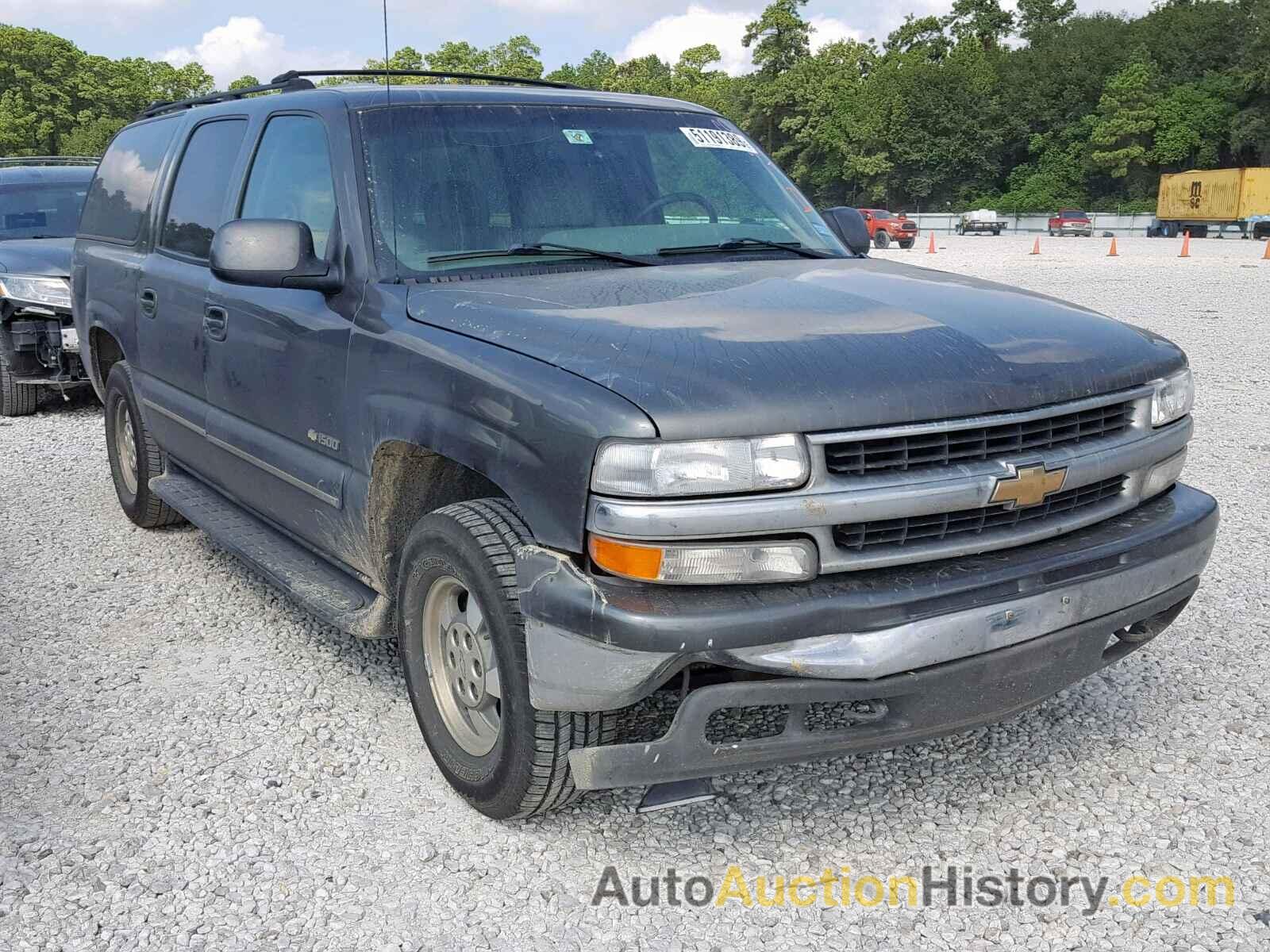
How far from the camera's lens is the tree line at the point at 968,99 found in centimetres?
6912

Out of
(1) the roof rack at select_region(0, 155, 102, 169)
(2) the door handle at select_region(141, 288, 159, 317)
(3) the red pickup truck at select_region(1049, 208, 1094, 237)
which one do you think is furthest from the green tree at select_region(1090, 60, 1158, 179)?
(2) the door handle at select_region(141, 288, 159, 317)

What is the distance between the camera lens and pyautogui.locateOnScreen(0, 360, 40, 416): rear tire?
917 centimetres

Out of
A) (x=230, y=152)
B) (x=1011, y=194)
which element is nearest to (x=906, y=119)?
(x=1011, y=194)

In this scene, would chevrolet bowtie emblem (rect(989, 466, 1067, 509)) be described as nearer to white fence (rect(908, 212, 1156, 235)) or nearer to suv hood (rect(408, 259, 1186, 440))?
suv hood (rect(408, 259, 1186, 440))

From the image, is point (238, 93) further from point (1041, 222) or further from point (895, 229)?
point (1041, 222)

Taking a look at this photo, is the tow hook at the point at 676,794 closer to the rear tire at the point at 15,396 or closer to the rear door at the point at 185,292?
the rear door at the point at 185,292

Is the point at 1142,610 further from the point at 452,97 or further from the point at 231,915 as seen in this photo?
the point at 452,97

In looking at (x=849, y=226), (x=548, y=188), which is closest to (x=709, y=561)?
(x=548, y=188)

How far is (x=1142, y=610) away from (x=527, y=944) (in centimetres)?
173

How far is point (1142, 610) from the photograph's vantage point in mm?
3035

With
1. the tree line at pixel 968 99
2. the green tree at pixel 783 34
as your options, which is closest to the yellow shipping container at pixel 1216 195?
the tree line at pixel 968 99

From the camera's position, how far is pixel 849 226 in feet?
16.0

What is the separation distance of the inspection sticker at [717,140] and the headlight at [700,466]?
6.89 feet

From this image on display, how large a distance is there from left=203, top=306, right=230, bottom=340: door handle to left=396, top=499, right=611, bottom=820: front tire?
1512mm
